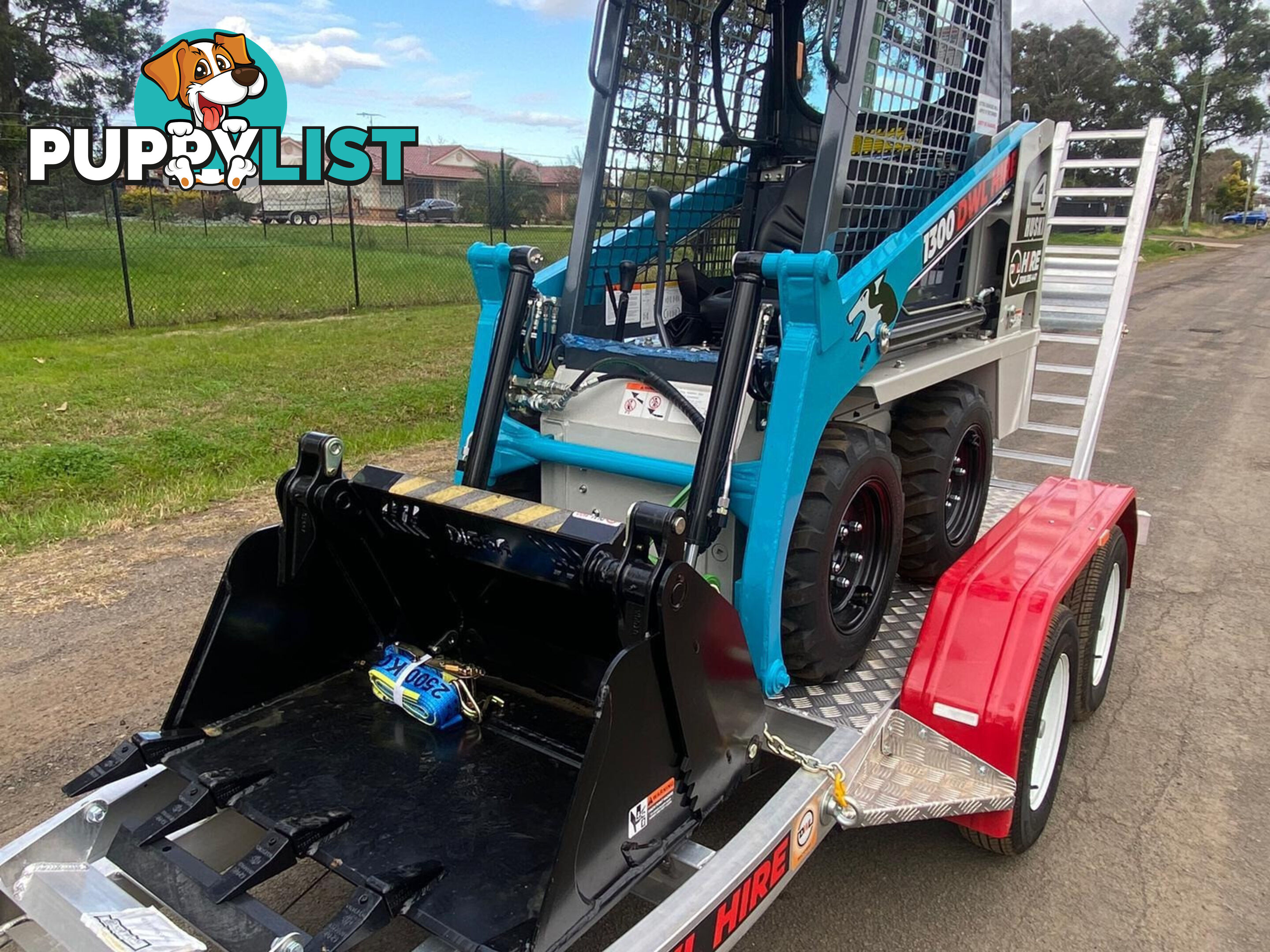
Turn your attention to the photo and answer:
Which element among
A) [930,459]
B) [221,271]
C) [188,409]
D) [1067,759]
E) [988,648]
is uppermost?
[930,459]

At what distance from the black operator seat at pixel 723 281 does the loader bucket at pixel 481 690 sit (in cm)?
153

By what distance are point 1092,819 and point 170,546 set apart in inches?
180

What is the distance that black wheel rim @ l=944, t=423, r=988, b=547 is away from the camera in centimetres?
442

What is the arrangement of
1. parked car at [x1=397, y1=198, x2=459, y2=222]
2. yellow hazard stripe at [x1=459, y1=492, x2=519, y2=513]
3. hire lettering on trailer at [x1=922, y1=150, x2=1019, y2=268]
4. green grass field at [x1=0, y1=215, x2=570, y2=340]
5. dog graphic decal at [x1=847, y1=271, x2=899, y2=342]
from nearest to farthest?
yellow hazard stripe at [x1=459, y1=492, x2=519, y2=513], dog graphic decal at [x1=847, y1=271, x2=899, y2=342], hire lettering on trailer at [x1=922, y1=150, x2=1019, y2=268], green grass field at [x1=0, y1=215, x2=570, y2=340], parked car at [x1=397, y1=198, x2=459, y2=222]

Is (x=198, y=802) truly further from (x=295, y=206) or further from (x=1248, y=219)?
(x=1248, y=219)

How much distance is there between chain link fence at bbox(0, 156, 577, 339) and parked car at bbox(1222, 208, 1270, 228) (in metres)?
59.4

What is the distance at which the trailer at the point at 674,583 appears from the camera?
2.16 m

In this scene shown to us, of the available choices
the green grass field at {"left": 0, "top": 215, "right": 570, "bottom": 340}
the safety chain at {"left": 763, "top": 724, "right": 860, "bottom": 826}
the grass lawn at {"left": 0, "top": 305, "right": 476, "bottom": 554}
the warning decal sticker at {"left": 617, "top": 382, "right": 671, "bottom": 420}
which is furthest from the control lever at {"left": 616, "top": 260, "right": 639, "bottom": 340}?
the green grass field at {"left": 0, "top": 215, "right": 570, "bottom": 340}

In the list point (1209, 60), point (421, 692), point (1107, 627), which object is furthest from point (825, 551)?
point (1209, 60)

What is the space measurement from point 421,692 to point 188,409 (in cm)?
615

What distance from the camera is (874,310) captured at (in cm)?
311

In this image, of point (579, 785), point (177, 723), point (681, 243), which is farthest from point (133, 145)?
point (579, 785)

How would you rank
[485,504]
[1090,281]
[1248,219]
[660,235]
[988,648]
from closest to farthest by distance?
1. [485,504]
2. [988,648]
3. [660,235]
4. [1090,281]
5. [1248,219]

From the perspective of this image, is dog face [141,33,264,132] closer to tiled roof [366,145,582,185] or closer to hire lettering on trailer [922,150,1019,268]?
tiled roof [366,145,582,185]
